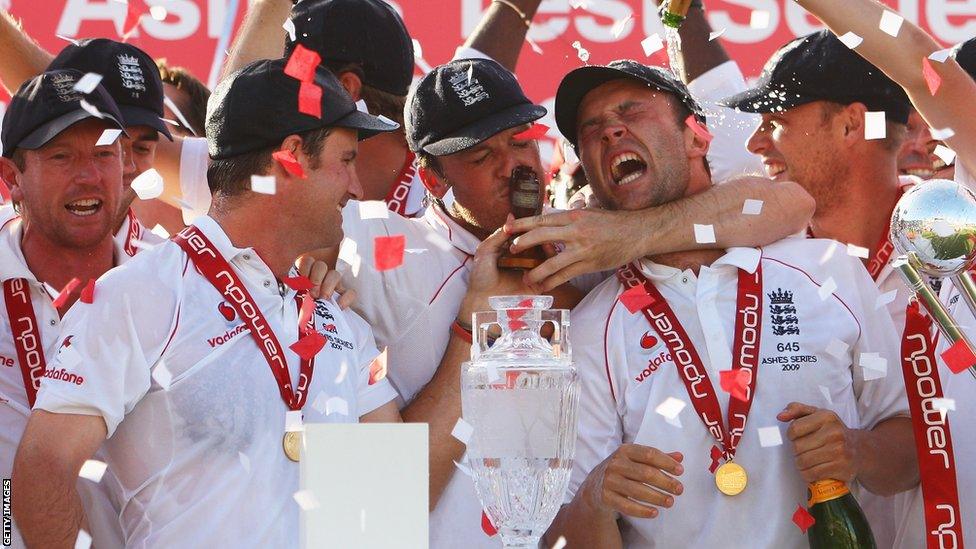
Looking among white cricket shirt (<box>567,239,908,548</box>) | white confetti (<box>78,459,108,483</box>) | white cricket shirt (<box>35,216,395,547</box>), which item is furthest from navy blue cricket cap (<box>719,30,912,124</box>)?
white confetti (<box>78,459,108,483</box>)

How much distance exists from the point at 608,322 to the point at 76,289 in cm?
136

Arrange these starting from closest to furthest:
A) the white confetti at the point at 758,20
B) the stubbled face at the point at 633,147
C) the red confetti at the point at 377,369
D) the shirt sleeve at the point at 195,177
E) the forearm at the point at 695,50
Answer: the red confetti at the point at 377,369, the stubbled face at the point at 633,147, the shirt sleeve at the point at 195,177, the forearm at the point at 695,50, the white confetti at the point at 758,20

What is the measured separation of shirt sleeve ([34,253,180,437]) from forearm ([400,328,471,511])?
718 millimetres

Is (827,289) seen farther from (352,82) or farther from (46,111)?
(46,111)

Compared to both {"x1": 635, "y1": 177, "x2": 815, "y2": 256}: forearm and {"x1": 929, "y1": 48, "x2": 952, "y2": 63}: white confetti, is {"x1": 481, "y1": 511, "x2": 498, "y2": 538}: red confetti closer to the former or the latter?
{"x1": 635, "y1": 177, "x2": 815, "y2": 256}: forearm

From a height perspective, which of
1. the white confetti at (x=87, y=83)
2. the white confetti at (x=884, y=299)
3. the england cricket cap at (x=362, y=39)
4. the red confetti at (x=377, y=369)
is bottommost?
the red confetti at (x=377, y=369)

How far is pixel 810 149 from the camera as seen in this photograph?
14.0ft

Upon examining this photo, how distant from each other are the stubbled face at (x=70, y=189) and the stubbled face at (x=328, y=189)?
0.65 meters

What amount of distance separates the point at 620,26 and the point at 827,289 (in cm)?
253

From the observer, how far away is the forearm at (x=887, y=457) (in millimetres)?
3195

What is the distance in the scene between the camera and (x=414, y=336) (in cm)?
352

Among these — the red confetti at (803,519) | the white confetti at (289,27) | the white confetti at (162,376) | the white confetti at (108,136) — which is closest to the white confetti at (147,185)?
the white confetti at (108,136)

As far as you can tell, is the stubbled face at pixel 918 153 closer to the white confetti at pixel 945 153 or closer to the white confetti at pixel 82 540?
the white confetti at pixel 945 153

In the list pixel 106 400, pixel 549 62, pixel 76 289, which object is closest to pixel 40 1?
pixel 549 62
